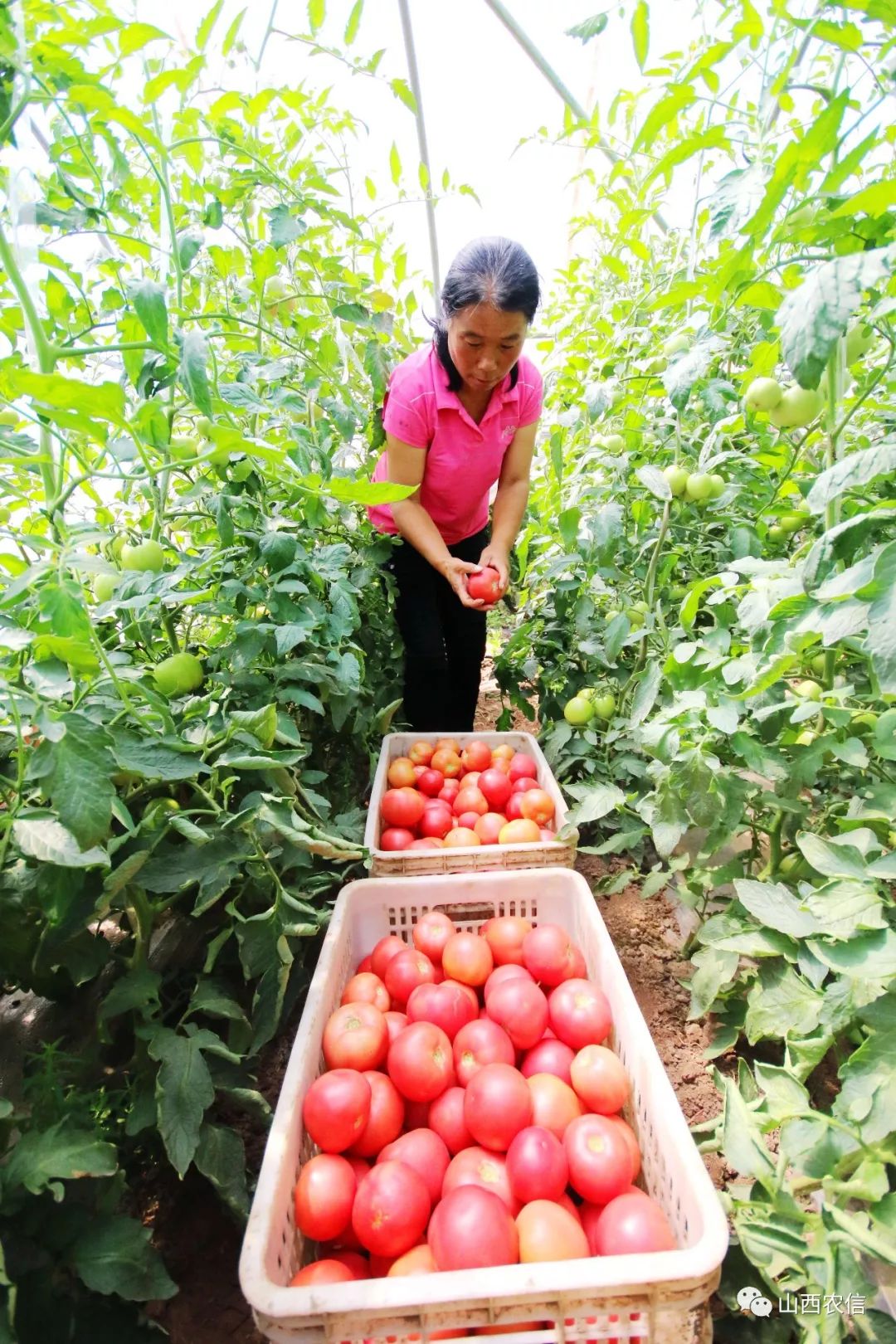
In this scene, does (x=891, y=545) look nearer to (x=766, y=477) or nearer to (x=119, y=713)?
(x=119, y=713)

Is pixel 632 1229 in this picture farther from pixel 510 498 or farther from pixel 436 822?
pixel 510 498

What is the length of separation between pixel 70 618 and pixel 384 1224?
0.75 meters

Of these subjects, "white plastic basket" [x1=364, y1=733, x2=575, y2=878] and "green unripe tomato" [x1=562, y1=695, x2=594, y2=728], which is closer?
"white plastic basket" [x1=364, y1=733, x2=575, y2=878]

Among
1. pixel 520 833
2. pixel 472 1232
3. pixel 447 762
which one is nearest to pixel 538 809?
pixel 520 833

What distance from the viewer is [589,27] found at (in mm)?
913

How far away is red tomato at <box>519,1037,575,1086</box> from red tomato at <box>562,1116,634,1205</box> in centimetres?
11

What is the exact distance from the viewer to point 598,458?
1.63 m

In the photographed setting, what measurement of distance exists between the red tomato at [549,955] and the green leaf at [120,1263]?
615mm

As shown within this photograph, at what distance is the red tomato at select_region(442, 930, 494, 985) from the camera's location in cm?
113

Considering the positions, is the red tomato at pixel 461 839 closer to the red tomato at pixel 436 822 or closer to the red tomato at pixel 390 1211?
the red tomato at pixel 436 822

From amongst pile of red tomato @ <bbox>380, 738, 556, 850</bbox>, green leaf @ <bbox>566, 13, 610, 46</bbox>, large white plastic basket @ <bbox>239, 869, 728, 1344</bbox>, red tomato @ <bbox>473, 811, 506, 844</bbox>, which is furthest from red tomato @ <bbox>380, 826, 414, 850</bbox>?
green leaf @ <bbox>566, 13, 610, 46</bbox>

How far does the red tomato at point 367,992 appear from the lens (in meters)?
1.10

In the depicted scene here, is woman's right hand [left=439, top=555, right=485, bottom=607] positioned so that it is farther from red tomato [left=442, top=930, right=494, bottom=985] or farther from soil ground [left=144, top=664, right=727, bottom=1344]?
red tomato [left=442, top=930, right=494, bottom=985]

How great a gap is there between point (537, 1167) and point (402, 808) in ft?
2.72
